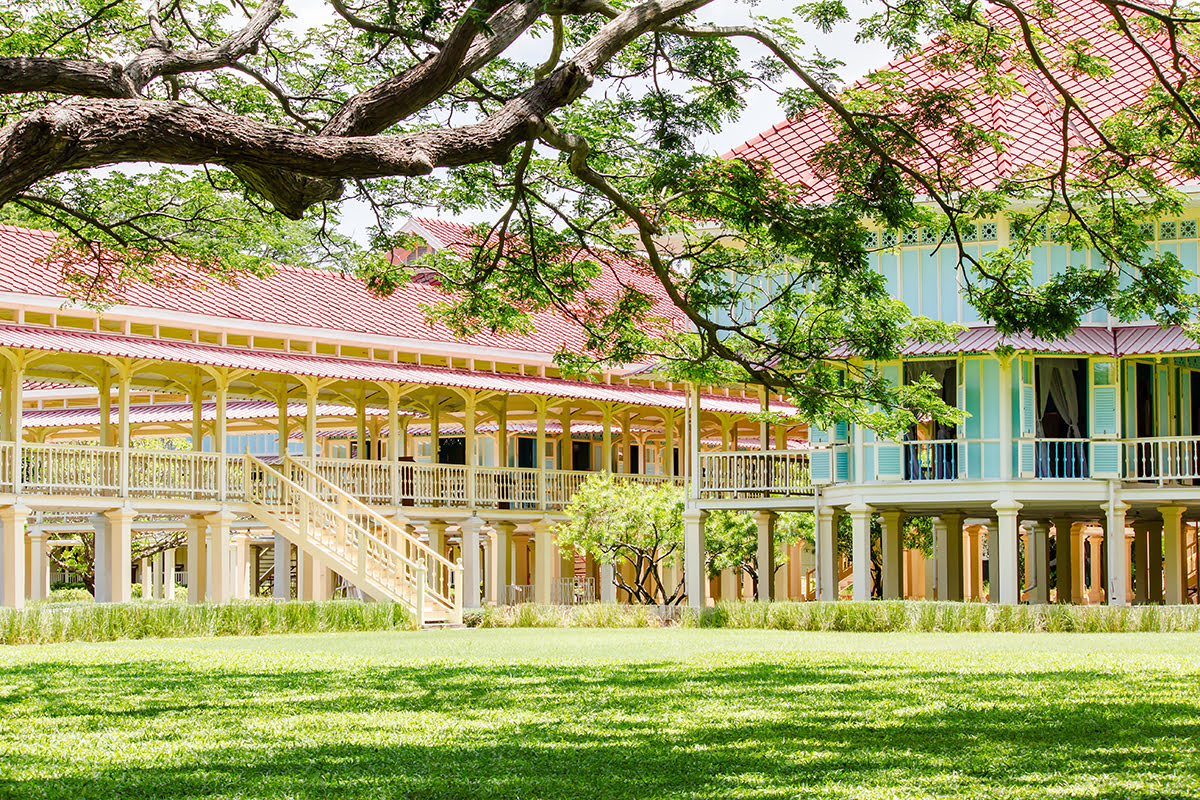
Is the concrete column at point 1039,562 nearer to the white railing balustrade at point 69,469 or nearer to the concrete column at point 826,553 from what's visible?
the concrete column at point 826,553

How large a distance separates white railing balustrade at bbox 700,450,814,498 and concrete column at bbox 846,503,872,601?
4.93 feet

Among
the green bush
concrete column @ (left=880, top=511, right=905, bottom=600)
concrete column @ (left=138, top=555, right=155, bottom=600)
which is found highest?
concrete column @ (left=880, top=511, right=905, bottom=600)

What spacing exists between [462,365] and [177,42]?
1851 cm

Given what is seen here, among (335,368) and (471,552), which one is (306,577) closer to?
(471,552)

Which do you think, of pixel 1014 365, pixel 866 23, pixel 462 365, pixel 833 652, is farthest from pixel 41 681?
pixel 462 365

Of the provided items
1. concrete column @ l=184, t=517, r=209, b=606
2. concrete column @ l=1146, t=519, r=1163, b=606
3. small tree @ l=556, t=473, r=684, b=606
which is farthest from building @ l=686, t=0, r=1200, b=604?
concrete column @ l=184, t=517, r=209, b=606

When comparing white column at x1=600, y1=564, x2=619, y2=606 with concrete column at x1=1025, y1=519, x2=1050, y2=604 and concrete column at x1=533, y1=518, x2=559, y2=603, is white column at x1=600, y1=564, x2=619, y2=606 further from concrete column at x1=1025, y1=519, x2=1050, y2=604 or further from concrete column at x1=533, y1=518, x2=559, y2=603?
concrete column at x1=1025, y1=519, x2=1050, y2=604

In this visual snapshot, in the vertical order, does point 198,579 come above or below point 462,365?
below

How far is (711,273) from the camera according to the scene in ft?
50.4

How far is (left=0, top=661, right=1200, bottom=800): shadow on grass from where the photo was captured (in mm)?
8742

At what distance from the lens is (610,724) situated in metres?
11.3

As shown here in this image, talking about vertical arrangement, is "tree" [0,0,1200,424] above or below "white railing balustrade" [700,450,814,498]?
above

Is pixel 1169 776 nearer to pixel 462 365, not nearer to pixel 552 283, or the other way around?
pixel 552 283

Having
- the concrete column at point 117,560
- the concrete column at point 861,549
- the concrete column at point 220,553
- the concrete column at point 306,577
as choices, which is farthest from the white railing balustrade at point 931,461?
the concrete column at point 117,560
